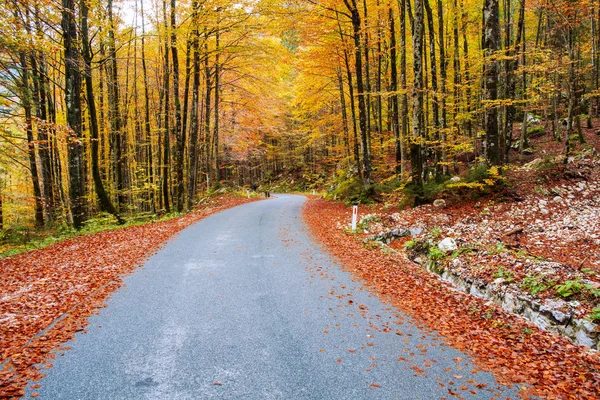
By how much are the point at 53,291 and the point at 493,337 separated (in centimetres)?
762

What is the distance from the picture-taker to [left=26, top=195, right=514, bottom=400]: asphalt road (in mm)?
3336

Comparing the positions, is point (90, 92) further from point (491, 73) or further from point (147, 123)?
point (491, 73)

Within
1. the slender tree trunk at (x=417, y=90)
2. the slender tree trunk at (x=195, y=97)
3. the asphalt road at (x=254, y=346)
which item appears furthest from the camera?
the slender tree trunk at (x=195, y=97)

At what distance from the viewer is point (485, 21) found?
1113 centimetres

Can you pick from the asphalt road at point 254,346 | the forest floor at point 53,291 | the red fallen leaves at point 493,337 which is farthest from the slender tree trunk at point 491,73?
the forest floor at point 53,291

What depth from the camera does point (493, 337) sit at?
183 inches

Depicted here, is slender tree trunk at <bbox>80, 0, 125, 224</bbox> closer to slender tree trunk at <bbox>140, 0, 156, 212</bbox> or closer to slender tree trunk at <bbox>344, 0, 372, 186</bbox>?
slender tree trunk at <bbox>140, 0, 156, 212</bbox>

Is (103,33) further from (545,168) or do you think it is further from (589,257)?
(545,168)

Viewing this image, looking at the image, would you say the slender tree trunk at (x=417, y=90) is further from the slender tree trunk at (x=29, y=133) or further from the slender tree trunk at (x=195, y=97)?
the slender tree trunk at (x=29, y=133)

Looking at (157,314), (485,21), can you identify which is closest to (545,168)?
(485,21)

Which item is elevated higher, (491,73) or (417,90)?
(491,73)

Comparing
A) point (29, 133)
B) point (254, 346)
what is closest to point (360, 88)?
point (254, 346)

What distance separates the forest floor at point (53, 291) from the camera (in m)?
3.84

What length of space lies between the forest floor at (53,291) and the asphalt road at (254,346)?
262 millimetres
